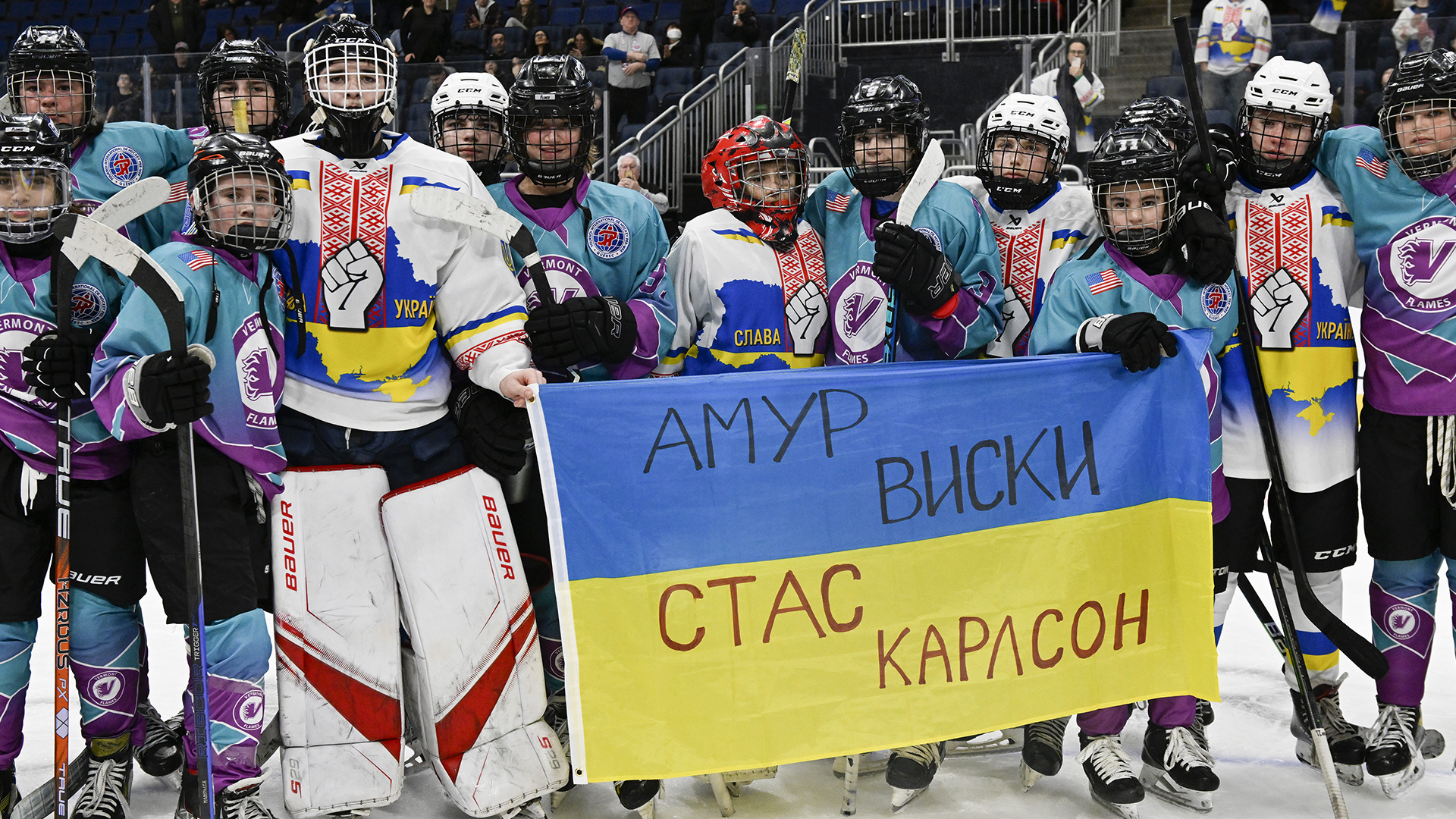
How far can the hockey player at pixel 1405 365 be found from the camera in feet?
10.7

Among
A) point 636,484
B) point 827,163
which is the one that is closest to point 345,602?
point 636,484

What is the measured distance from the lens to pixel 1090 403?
3.18 m

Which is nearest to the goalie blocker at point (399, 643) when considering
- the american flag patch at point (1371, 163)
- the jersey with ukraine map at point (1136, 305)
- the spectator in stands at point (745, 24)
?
the jersey with ukraine map at point (1136, 305)

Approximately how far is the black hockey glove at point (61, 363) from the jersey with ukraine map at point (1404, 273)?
3.02 m

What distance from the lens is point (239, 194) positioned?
2820 millimetres

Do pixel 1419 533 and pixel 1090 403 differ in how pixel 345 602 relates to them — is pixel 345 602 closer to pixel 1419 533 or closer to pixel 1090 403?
pixel 1090 403

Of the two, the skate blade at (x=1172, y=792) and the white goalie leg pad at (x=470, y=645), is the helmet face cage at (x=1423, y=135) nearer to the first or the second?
the skate blade at (x=1172, y=792)

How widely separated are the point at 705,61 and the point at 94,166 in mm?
8075

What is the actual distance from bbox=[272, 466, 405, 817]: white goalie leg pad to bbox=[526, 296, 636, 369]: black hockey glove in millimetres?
484

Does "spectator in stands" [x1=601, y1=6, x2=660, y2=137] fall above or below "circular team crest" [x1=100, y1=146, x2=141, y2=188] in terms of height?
above

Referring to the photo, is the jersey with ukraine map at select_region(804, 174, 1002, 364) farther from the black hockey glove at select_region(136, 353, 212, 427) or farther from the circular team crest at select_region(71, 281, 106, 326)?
the circular team crest at select_region(71, 281, 106, 326)

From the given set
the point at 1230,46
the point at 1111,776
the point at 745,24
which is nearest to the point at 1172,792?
the point at 1111,776

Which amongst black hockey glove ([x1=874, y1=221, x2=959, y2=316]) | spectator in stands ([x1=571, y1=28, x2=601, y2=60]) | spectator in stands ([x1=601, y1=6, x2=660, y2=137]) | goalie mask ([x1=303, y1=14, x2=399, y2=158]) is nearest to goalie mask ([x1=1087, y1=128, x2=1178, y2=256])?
black hockey glove ([x1=874, y1=221, x2=959, y2=316])

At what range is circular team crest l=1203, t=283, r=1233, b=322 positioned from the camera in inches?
130
